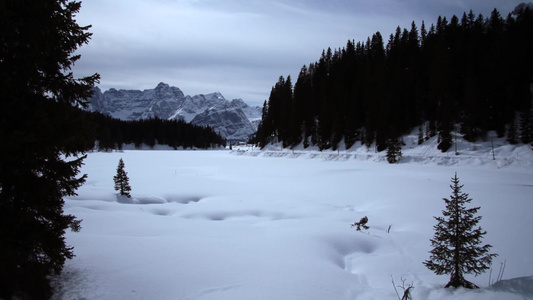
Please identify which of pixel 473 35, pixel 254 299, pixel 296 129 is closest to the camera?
pixel 254 299

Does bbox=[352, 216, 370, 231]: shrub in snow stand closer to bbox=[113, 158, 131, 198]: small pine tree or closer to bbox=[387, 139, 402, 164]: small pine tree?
bbox=[113, 158, 131, 198]: small pine tree

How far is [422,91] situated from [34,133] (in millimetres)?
65221

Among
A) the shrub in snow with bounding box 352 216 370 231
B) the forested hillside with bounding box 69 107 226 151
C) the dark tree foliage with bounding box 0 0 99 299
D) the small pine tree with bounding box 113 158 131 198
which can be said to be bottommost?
the shrub in snow with bounding box 352 216 370 231

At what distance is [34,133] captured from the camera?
4.39 metres

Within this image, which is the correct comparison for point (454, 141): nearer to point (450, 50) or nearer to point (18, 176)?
point (450, 50)

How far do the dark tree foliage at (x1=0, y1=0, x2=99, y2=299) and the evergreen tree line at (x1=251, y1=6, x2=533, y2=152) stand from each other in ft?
144

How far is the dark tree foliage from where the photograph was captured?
4.46 metres

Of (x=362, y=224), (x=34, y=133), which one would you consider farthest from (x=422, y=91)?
(x=34, y=133)

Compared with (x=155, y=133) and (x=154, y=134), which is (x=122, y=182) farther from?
(x=155, y=133)

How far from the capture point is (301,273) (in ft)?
21.9

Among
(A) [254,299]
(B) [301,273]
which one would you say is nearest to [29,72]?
(A) [254,299]

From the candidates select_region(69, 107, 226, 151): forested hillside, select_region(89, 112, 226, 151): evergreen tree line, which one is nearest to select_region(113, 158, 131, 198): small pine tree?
select_region(69, 107, 226, 151): forested hillside

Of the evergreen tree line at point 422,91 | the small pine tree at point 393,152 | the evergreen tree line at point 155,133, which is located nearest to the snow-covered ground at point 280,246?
the small pine tree at point 393,152

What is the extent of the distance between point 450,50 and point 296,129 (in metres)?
40.4
